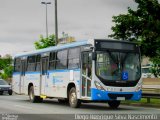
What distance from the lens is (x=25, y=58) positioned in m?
29.4

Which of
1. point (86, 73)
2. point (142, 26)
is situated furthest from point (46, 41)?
point (86, 73)

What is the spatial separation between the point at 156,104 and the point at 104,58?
16.4ft

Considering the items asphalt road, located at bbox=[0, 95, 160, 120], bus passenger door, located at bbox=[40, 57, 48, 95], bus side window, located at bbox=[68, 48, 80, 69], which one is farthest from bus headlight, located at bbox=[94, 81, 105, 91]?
bus passenger door, located at bbox=[40, 57, 48, 95]

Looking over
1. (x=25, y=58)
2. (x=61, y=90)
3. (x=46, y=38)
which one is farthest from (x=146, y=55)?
(x=46, y=38)

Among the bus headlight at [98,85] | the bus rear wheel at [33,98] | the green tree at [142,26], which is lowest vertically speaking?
the bus rear wheel at [33,98]

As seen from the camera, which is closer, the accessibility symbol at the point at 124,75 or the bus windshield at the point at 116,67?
the bus windshield at the point at 116,67

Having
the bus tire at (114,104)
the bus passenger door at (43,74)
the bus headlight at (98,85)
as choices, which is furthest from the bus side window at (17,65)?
the bus headlight at (98,85)

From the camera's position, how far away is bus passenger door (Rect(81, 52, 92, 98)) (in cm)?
2086

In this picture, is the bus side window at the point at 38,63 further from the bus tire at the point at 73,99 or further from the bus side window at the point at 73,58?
the bus tire at the point at 73,99

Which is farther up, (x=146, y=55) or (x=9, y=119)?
(x=146, y=55)

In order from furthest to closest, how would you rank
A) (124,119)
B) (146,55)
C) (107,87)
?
(146,55) → (107,87) → (124,119)

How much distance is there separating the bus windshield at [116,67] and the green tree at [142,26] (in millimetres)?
10978

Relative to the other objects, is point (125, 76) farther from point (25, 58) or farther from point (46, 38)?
point (46, 38)

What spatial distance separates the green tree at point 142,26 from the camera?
3222 cm
